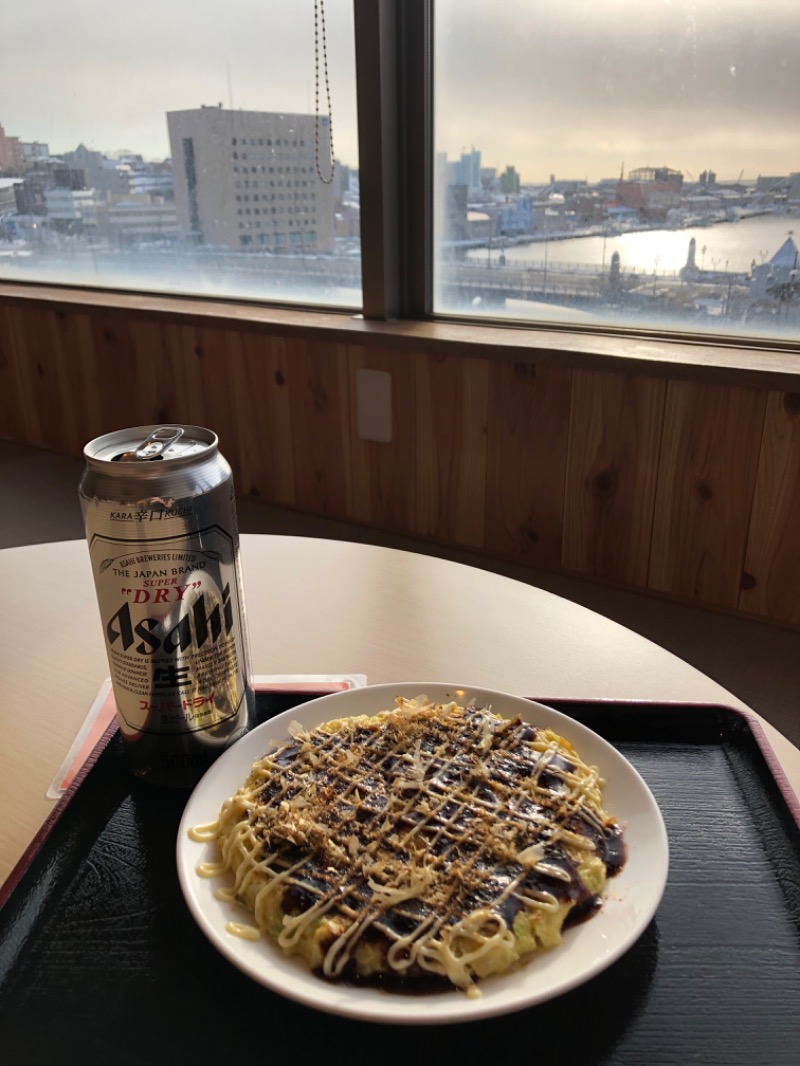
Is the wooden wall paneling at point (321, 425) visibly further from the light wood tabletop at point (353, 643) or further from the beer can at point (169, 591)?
the beer can at point (169, 591)

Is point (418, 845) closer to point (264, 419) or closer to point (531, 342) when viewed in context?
point (531, 342)

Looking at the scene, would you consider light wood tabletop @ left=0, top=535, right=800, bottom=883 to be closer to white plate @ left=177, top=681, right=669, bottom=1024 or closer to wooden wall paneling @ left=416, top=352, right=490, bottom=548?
white plate @ left=177, top=681, right=669, bottom=1024

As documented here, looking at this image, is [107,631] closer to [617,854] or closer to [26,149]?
[617,854]

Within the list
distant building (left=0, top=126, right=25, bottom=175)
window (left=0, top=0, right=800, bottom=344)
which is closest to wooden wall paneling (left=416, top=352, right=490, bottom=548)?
window (left=0, top=0, right=800, bottom=344)

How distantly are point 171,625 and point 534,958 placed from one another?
36 centimetres

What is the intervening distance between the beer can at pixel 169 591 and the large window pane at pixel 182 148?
213cm

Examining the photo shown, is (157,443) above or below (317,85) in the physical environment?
below

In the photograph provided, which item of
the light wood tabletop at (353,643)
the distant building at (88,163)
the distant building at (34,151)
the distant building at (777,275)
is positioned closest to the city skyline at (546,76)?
the distant building at (777,275)

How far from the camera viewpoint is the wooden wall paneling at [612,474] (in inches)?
79.1

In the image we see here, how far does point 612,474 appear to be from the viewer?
2.09 m

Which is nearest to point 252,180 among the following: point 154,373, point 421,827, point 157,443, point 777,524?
point 154,373

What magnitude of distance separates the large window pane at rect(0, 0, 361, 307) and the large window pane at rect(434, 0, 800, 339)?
1.38ft

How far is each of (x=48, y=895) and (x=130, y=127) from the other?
3.16 m

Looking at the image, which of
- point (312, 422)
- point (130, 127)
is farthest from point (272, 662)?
point (130, 127)
